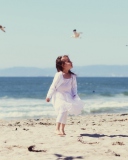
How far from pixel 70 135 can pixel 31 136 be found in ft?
3.18

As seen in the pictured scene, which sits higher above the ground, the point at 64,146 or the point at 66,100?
the point at 66,100

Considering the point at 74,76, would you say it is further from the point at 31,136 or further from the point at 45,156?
the point at 45,156

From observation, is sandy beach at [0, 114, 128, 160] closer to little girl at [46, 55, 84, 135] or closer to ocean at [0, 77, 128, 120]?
little girl at [46, 55, 84, 135]

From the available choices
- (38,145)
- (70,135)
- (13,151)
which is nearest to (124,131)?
(70,135)

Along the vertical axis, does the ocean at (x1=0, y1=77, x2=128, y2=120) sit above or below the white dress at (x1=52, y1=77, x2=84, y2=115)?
below

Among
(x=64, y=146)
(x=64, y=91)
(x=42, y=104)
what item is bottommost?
(x=42, y=104)

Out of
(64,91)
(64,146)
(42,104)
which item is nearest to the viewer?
(64,146)

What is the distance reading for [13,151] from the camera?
26.9 feet

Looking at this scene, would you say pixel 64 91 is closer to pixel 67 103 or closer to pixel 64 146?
pixel 67 103

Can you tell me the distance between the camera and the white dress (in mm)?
9758

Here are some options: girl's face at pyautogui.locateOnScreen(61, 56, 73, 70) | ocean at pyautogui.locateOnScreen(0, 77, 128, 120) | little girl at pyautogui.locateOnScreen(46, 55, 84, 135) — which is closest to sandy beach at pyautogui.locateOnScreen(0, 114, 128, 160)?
little girl at pyautogui.locateOnScreen(46, 55, 84, 135)

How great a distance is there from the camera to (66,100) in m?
9.88

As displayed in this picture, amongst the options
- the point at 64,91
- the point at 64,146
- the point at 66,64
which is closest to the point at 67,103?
the point at 64,91

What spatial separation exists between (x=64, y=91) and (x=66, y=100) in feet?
0.77
